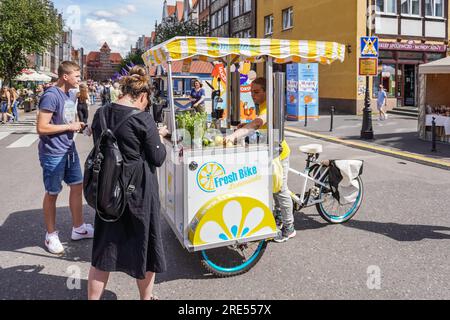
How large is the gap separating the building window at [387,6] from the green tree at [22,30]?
19.1 m

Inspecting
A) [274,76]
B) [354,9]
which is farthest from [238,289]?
[354,9]

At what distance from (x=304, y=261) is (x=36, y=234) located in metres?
3.20

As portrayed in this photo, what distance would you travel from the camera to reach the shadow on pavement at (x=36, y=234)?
4.79 metres

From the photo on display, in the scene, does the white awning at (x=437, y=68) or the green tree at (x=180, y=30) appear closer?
the white awning at (x=437, y=68)

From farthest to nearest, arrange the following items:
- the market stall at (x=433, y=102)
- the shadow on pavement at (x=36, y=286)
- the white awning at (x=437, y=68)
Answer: the market stall at (x=433, y=102), the white awning at (x=437, y=68), the shadow on pavement at (x=36, y=286)

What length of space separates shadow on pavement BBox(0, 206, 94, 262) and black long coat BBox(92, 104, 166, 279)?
1606mm

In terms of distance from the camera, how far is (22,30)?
2536cm

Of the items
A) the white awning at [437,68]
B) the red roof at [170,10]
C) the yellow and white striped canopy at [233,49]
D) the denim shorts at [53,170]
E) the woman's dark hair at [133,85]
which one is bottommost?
the denim shorts at [53,170]

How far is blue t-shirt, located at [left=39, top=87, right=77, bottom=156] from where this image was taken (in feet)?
14.9

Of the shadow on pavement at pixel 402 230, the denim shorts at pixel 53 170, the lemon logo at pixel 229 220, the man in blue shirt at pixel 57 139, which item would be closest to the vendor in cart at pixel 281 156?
the lemon logo at pixel 229 220

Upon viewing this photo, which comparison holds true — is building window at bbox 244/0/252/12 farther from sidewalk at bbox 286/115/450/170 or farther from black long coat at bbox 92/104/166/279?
black long coat at bbox 92/104/166/279

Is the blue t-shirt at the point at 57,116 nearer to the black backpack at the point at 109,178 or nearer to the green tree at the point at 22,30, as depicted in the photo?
the black backpack at the point at 109,178

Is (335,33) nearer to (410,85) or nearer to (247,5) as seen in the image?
(410,85)

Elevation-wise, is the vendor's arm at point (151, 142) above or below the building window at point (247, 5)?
below
